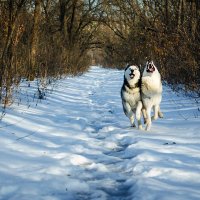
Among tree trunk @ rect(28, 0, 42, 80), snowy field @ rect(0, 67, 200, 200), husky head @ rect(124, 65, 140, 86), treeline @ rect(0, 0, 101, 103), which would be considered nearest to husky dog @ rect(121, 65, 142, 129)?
husky head @ rect(124, 65, 140, 86)

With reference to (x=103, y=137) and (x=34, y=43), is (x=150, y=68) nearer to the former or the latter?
(x=103, y=137)

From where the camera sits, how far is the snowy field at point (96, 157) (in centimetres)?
332

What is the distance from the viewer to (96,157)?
446 cm

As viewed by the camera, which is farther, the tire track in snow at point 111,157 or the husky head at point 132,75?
the husky head at point 132,75

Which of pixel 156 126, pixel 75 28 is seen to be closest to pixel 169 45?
pixel 156 126

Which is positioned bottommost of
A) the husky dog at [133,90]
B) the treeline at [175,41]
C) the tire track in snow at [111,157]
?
the tire track in snow at [111,157]

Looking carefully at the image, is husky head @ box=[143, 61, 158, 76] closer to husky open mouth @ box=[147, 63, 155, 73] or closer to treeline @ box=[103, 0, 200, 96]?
husky open mouth @ box=[147, 63, 155, 73]

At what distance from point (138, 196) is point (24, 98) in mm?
6358

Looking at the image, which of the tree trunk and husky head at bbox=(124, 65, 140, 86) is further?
the tree trunk

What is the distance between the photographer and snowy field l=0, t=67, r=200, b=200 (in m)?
3.32

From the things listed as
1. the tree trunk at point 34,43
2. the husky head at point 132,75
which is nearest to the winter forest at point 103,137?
the husky head at point 132,75

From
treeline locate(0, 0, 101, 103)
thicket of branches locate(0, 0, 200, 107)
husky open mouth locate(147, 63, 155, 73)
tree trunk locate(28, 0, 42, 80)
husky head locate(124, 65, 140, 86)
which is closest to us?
husky open mouth locate(147, 63, 155, 73)

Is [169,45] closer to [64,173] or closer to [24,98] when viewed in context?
[24,98]

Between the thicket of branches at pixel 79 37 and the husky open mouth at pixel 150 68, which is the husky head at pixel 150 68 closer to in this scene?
the husky open mouth at pixel 150 68
